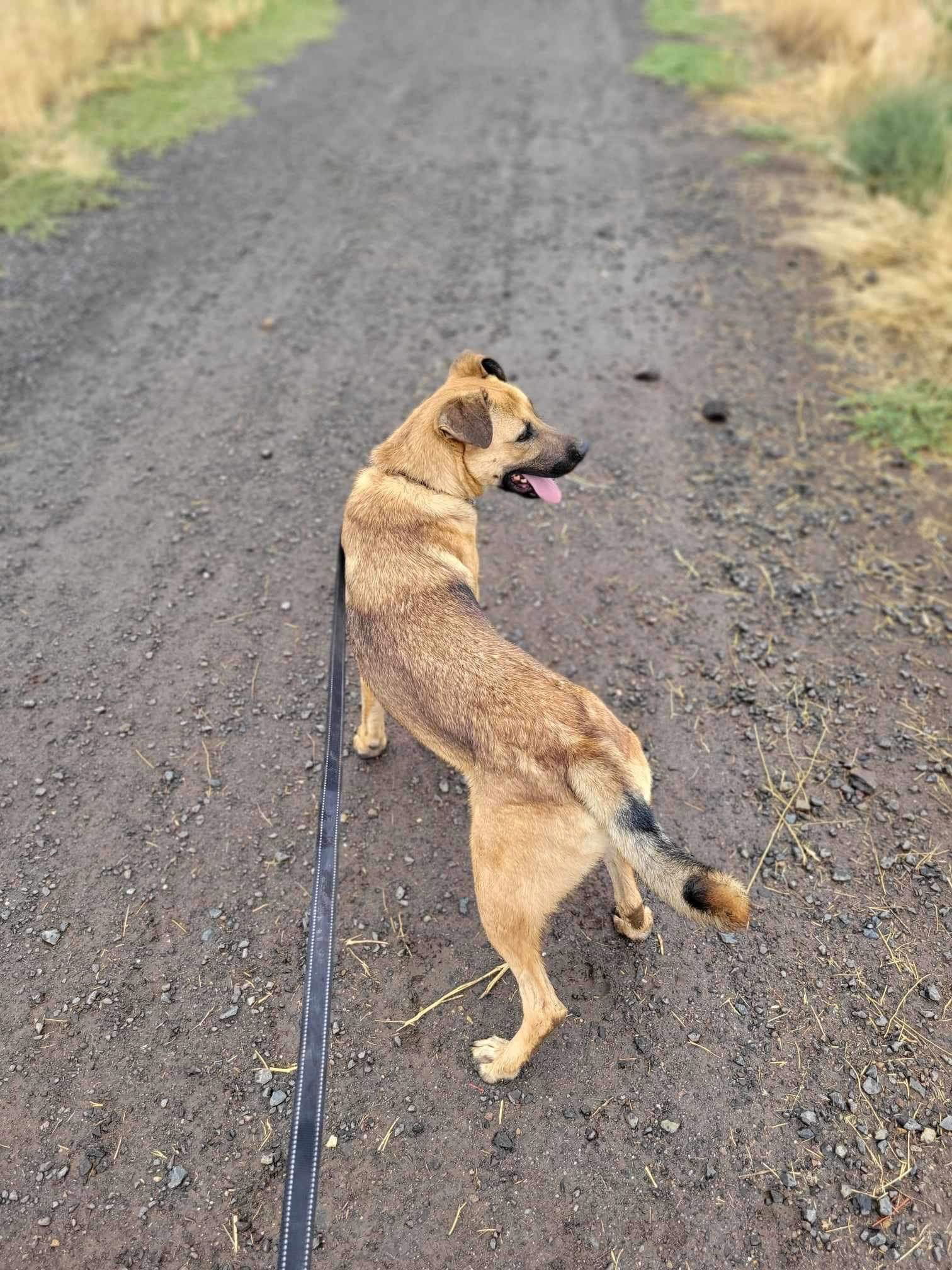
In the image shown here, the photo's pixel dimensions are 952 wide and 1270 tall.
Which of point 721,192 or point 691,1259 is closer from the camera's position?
point 691,1259

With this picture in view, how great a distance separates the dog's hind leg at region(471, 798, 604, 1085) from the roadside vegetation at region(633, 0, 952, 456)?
4539 millimetres

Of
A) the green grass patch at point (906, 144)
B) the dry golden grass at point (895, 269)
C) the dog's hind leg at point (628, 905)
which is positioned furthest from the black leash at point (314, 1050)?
the green grass patch at point (906, 144)

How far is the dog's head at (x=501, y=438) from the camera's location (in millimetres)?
3414

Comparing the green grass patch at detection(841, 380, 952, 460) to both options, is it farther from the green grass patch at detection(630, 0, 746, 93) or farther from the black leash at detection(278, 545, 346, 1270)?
the green grass patch at detection(630, 0, 746, 93)

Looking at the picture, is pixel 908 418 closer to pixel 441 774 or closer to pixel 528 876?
pixel 441 774

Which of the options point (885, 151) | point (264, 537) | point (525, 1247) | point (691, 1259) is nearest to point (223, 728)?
point (264, 537)

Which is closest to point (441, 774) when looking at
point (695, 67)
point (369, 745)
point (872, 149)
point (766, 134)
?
point (369, 745)

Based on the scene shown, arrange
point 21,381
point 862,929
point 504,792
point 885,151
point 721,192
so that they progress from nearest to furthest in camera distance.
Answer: point 504,792 < point 862,929 < point 21,381 < point 885,151 < point 721,192

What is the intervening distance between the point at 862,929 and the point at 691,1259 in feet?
4.74

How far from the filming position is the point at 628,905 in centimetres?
306

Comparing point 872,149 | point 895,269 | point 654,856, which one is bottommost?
point 654,856

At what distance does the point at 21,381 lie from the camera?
19.7 feet

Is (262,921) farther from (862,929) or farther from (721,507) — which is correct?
(721,507)

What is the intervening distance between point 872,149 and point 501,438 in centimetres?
755
